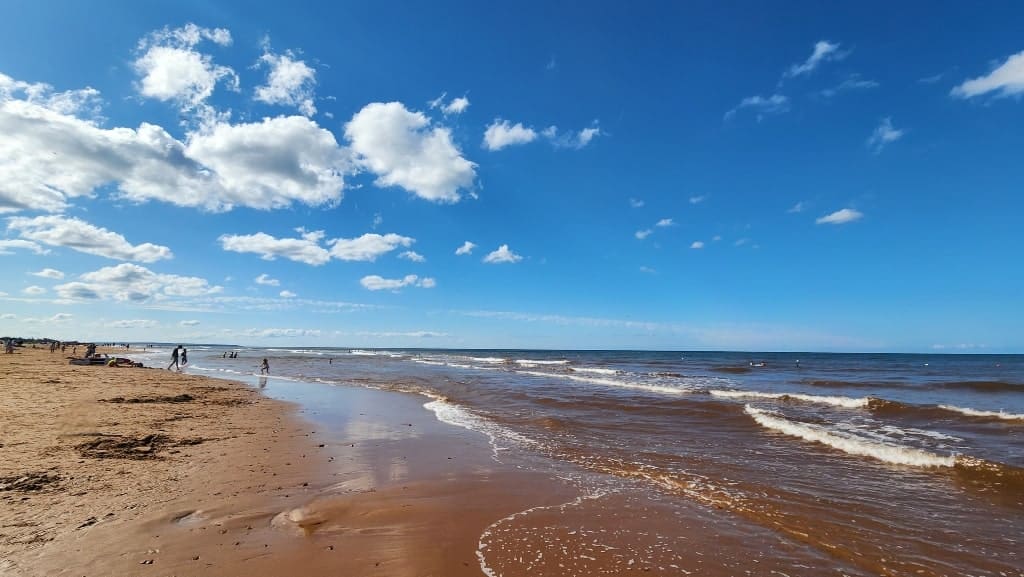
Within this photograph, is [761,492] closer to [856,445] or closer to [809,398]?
[856,445]

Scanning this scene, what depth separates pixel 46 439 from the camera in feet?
30.6

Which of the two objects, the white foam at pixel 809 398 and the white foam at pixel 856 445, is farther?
the white foam at pixel 809 398

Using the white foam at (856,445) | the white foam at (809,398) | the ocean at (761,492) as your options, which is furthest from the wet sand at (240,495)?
the white foam at (809,398)

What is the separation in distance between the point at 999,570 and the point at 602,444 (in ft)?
24.1

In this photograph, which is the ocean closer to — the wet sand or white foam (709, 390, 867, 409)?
the wet sand

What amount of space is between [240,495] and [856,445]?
14030 mm

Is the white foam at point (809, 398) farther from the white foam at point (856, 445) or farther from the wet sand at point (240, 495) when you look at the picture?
the wet sand at point (240, 495)

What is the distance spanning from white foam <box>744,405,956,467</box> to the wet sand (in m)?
8.54

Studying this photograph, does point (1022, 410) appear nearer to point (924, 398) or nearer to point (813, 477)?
point (924, 398)

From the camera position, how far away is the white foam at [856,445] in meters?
10.5

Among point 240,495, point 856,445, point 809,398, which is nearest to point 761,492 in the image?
point 856,445

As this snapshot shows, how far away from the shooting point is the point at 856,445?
11.9m

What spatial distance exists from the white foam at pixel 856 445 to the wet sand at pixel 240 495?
854 cm

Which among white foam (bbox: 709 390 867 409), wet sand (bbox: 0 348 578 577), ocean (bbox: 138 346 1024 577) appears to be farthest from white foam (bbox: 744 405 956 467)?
wet sand (bbox: 0 348 578 577)
